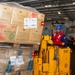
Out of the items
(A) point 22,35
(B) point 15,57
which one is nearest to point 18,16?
(A) point 22,35

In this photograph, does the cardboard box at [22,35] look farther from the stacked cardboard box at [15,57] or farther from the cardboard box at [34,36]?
the stacked cardboard box at [15,57]

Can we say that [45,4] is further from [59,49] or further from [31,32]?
[31,32]

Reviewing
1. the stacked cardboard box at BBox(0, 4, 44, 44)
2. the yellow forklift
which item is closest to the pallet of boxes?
the stacked cardboard box at BBox(0, 4, 44, 44)

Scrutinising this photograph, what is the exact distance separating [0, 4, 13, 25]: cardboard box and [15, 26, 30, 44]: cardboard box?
13.3 inches

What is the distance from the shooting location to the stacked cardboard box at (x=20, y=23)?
14.6 feet

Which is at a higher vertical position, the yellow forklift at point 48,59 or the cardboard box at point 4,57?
the cardboard box at point 4,57

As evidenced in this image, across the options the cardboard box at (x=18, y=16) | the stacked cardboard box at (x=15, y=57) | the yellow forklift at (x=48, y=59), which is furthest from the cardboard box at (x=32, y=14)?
the yellow forklift at (x=48, y=59)

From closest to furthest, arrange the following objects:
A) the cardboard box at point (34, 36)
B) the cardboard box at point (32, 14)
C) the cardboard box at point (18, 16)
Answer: the cardboard box at point (18, 16) < the cardboard box at point (32, 14) < the cardboard box at point (34, 36)

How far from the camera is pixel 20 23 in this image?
4727 mm

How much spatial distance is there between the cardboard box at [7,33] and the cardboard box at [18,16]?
0.45 feet

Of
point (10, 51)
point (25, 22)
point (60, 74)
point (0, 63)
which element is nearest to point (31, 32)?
point (25, 22)

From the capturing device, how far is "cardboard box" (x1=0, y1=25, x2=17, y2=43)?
4422mm

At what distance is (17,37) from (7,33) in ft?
0.94

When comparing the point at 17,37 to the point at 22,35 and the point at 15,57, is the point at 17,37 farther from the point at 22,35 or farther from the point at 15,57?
the point at 15,57
